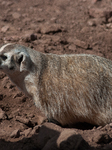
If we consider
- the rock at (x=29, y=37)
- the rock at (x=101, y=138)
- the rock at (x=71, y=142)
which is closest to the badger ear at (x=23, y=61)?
the rock at (x=71, y=142)

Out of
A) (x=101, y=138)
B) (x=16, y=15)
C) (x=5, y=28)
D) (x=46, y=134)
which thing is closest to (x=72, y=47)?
(x=5, y=28)

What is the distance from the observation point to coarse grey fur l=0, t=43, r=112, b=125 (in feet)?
11.7

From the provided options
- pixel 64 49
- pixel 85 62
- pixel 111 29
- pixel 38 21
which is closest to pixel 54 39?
pixel 64 49

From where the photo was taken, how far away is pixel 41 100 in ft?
11.8

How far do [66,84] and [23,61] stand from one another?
2.50ft

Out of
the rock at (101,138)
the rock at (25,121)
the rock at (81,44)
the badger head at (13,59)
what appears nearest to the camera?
the rock at (101,138)

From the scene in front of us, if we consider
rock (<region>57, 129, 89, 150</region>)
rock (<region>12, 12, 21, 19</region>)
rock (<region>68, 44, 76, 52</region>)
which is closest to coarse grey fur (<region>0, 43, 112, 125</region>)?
rock (<region>57, 129, 89, 150</region>)

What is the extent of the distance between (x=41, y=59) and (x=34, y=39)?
6.84ft

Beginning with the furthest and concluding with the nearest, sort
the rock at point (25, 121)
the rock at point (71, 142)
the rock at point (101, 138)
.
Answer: the rock at point (25, 121) < the rock at point (101, 138) < the rock at point (71, 142)

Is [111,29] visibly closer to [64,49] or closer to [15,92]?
[64,49]

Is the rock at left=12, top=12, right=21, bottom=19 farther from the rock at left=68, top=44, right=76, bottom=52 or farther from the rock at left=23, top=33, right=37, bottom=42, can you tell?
the rock at left=68, top=44, right=76, bottom=52

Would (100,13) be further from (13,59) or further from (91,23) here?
(13,59)

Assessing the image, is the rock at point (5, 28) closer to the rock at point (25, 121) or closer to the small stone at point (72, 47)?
the small stone at point (72, 47)

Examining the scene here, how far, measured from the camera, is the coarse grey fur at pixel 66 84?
11.7 feet
